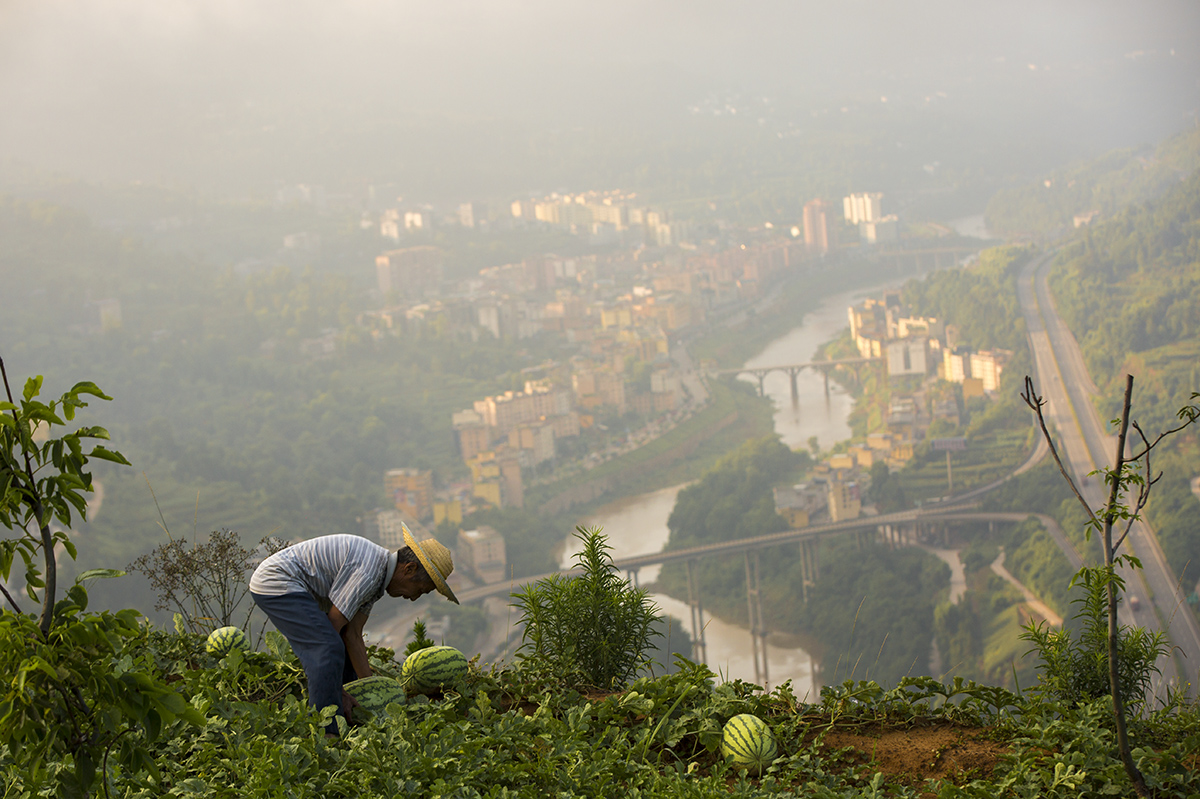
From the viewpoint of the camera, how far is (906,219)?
60.6 metres

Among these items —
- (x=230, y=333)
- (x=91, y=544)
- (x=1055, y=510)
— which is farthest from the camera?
(x=230, y=333)

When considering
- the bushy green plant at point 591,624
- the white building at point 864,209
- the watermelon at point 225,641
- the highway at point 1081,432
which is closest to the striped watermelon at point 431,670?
the bushy green plant at point 591,624

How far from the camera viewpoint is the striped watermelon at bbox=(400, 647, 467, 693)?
1865 mm

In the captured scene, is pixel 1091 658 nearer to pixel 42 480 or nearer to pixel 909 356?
pixel 42 480

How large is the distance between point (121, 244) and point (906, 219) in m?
46.9

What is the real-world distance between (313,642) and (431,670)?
285mm

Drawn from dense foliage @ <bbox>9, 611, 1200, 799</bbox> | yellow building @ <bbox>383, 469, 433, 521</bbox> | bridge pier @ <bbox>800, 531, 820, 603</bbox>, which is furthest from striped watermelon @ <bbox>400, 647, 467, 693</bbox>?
yellow building @ <bbox>383, 469, 433, 521</bbox>

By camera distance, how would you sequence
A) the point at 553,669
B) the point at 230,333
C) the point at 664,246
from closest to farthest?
the point at 553,669
the point at 230,333
the point at 664,246

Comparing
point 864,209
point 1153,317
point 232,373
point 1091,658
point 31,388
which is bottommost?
point 1153,317

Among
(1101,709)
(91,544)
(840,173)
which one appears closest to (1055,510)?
(91,544)

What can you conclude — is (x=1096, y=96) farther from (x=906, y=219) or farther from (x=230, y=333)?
(x=230, y=333)

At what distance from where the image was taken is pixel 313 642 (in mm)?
1676

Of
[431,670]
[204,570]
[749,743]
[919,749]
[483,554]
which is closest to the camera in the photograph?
[749,743]

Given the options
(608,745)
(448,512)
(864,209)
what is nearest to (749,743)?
(608,745)
